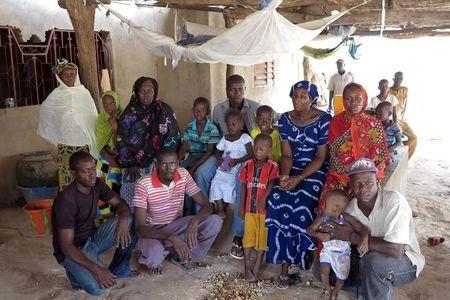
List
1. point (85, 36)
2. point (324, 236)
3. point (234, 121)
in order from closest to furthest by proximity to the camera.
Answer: point (324, 236)
point (234, 121)
point (85, 36)

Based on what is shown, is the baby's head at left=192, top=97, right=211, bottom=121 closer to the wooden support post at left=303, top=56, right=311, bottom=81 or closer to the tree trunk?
the tree trunk

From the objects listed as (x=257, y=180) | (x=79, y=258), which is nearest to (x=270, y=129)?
(x=257, y=180)

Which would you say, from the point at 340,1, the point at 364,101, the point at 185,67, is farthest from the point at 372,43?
the point at 364,101

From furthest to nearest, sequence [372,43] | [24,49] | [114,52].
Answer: [372,43] → [114,52] → [24,49]

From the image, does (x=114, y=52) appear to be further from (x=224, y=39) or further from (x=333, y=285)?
(x=333, y=285)

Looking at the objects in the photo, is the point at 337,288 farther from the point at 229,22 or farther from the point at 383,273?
the point at 229,22

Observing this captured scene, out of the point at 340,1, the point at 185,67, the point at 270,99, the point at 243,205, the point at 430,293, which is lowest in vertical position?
the point at 430,293

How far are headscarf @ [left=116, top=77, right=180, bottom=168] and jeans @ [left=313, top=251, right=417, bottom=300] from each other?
2.00 m

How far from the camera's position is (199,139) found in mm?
4086

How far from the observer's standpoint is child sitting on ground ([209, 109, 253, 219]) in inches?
147

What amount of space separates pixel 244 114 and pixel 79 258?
79.0 inches

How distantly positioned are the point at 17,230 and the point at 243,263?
2.41 m

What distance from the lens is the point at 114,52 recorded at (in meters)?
6.64

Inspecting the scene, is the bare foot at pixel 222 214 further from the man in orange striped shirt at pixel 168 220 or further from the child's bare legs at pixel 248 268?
the child's bare legs at pixel 248 268
